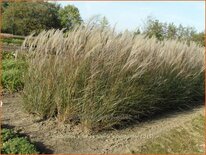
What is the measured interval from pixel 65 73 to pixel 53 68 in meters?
0.23

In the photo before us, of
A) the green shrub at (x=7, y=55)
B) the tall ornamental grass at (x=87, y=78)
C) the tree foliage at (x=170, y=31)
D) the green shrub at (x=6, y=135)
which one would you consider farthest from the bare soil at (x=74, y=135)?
the tree foliage at (x=170, y=31)

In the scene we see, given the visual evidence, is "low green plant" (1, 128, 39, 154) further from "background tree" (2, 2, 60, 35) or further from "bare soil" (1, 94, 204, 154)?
"background tree" (2, 2, 60, 35)

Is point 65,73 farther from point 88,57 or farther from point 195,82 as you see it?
point 195,82

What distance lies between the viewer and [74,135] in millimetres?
5672

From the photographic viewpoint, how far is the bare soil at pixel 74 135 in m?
5.23

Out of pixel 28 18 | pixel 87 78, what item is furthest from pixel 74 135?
pixel 28 18

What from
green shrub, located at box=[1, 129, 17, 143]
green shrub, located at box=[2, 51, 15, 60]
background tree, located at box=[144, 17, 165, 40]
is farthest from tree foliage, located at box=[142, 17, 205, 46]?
green shrub, located at box=[1, 129, 17, 143]

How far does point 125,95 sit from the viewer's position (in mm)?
6262

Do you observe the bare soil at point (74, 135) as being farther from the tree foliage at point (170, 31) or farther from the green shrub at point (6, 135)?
the tree foliage at point (170, 31)

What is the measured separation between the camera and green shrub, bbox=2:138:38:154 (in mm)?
4461

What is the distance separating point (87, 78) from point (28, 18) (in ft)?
53.1

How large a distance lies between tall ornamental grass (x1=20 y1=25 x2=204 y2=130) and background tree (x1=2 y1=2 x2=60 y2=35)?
1454 cm

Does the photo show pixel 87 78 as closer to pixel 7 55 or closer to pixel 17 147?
pixel 17 147

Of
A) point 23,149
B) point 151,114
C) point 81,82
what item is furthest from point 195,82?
point 23,149
